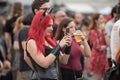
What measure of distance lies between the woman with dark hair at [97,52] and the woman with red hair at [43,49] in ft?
11.0

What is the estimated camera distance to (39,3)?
802 centimetres

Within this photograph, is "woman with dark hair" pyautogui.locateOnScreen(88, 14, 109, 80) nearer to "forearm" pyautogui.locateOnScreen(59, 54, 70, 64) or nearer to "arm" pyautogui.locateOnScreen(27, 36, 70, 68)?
"forearm" pyautogui.locateOnScreen(59, 54, 70, 64)

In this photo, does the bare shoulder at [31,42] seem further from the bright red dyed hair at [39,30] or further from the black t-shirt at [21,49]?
the black t-shirt at [21,49]

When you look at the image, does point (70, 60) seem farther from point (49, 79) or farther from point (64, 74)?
point (49, 79)

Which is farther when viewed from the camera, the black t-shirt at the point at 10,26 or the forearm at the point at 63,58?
the black t-shirt at the point at 10,26

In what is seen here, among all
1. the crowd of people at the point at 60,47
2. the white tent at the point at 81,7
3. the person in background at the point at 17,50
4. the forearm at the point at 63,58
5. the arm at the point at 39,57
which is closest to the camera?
the arm at the point at 39,57

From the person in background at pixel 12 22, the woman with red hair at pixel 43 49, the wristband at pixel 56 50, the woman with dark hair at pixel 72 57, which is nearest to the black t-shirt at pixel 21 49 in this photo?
the woman with dark hair at pixel 72 57

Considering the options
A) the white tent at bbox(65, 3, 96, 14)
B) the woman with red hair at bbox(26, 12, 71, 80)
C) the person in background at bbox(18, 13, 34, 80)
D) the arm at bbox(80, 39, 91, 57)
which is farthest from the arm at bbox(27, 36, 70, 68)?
the white tent at bbox(65, 3, 96, 14)

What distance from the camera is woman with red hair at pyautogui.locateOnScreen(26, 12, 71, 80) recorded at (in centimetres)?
708

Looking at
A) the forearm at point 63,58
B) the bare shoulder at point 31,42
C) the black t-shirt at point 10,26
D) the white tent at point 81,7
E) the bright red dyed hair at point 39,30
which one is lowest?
the white tent at point 81,7

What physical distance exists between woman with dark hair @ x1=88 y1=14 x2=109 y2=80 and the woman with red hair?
336cm

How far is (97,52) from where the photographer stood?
10875 millimetres

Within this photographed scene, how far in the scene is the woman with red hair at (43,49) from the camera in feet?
23.2

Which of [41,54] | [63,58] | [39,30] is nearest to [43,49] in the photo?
[41,54]
